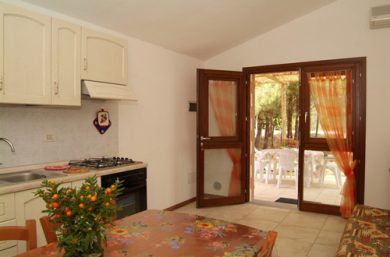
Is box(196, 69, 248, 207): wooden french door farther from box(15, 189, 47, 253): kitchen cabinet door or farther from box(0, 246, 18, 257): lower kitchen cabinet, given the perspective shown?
box(0, 246, 18, 257): lower kitchen cabinet

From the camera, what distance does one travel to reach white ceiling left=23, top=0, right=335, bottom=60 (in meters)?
3.04

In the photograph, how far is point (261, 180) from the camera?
6816 millimetres

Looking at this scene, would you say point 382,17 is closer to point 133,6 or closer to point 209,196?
point 133,6

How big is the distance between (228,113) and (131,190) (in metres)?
2.41

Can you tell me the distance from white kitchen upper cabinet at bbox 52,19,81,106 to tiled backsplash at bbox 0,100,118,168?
344 mm

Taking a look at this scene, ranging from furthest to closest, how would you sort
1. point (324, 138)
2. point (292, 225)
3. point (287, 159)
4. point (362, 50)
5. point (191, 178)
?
point (287, 159) < point (191, 178) < point (324, 138) < point (362, 50) < point (292, 225)

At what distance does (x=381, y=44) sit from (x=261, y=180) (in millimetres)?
3757

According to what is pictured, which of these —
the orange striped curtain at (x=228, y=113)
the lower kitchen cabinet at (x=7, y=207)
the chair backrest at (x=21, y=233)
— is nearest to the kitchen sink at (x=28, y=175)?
the lower kitchen cabinet at (x=7, y=207)

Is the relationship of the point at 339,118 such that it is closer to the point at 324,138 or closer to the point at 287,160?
the point at 324,138

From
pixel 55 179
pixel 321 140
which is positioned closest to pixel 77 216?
pixel 55 179

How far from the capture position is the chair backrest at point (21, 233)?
138 cm

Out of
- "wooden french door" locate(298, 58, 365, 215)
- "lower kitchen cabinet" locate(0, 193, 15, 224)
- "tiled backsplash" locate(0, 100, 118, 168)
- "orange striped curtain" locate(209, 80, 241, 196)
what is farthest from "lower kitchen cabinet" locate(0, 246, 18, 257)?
"wooden french door" locate(298, 58, 365, 215)

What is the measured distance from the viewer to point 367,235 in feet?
7.82

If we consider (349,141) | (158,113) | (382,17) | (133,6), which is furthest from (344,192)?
(133,6)
